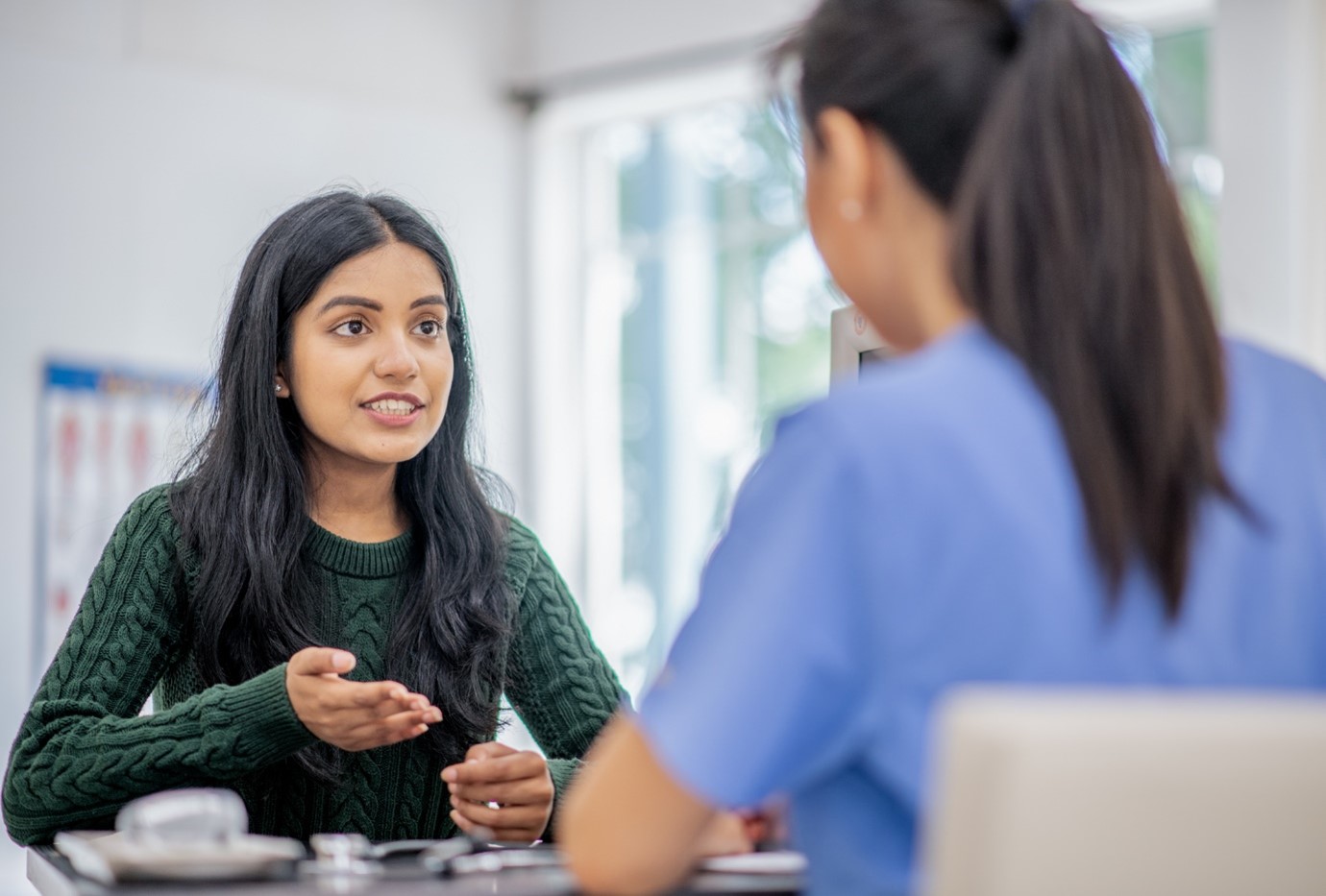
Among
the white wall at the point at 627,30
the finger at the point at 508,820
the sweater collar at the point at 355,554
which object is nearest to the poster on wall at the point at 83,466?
the white wall at the point at 627,30

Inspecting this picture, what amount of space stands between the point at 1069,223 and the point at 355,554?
1304 millimetres

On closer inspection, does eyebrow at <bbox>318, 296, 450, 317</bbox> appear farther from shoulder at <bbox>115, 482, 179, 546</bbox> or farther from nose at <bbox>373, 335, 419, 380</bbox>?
shoulder at <bbox>115, 482, 179, 546</bbox>

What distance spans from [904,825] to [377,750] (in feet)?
3.81

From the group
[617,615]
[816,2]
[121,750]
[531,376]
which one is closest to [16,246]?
[531,376]

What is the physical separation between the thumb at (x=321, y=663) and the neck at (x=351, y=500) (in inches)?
21.4

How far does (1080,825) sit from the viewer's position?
0.85m

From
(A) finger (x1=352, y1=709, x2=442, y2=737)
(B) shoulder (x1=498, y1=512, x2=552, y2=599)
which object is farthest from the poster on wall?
(A) finger (x1=352, y1=709, x2=442, y2=737)

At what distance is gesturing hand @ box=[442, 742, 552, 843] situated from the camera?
1.71m

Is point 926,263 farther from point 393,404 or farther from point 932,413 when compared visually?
point 393,404

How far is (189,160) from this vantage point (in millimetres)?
5324

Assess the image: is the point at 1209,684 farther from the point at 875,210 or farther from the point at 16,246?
the point at 16,246

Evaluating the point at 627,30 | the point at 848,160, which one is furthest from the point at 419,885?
the point at 627,30

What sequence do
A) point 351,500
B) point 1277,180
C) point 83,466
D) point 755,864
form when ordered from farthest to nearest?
1. point 83,466
2. point 1277,180
3. point 351,500
4. point 755,864

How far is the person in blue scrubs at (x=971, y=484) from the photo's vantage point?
0.99 metres
